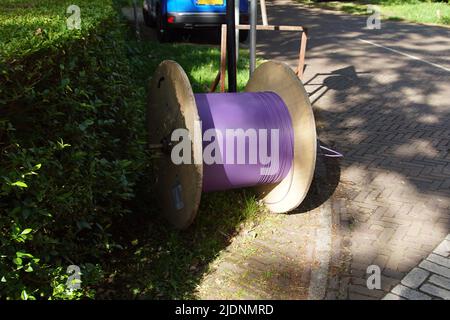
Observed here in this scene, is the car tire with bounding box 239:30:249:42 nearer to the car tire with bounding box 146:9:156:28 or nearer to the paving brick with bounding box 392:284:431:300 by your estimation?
the car tire with bounding box 146:9:156:28

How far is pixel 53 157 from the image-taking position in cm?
308

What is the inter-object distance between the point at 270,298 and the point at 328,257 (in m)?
0.77

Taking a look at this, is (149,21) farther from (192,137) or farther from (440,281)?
(440,281)

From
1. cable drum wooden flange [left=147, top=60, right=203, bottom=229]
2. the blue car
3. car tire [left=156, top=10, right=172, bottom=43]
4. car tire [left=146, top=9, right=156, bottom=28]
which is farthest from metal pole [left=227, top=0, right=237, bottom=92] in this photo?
car tire [left=146, top=9, right=156, bottom=28]

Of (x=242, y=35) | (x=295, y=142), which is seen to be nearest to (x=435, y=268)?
(x=295, y=142)

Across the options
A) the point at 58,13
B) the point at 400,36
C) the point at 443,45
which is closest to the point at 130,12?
the point at 400,36

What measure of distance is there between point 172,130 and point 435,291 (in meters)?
2.54

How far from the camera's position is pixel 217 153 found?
13.9 feet

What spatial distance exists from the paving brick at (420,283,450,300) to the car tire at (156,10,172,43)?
9613 mm

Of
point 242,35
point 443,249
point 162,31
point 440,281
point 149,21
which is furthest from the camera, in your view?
point 149,21

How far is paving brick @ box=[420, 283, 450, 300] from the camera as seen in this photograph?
11.6ft

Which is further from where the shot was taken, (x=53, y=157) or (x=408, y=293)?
(x=408, y=293)

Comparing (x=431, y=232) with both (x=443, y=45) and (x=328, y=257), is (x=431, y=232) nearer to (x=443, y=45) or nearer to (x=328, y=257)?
(x=328, y=257)

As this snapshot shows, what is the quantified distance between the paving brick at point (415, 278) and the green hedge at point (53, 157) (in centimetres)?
229
